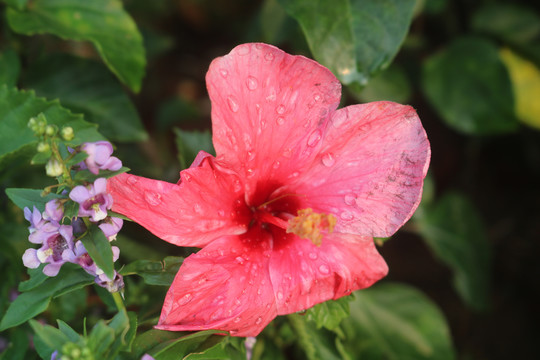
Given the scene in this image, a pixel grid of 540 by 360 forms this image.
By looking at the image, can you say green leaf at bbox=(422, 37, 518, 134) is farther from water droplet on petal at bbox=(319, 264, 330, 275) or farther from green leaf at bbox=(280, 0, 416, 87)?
water droplet on petal at bbox=(319, 264, 330, 275)

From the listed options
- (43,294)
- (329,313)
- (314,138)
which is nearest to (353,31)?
(314,138)

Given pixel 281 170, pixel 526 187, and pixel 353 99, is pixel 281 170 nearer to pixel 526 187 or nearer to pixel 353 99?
pixel 353 99

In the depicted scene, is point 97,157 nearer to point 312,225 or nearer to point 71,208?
point 71,208

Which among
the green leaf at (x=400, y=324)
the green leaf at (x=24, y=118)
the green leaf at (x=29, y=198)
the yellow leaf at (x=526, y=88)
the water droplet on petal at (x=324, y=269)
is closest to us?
the green leaf at (x=29, y=198)

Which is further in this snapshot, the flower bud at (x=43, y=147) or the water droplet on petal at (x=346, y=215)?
the water droplet on petal at (x=346, y=215)

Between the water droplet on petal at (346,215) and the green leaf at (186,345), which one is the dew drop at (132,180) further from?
the water droplet on petal at (346,215)

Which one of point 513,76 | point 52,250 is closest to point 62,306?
point 52,250

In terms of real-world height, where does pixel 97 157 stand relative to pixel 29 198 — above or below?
above

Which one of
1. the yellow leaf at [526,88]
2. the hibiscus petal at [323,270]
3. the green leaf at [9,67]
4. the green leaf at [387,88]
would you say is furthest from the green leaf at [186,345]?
the yellow leaf at [526,88]
